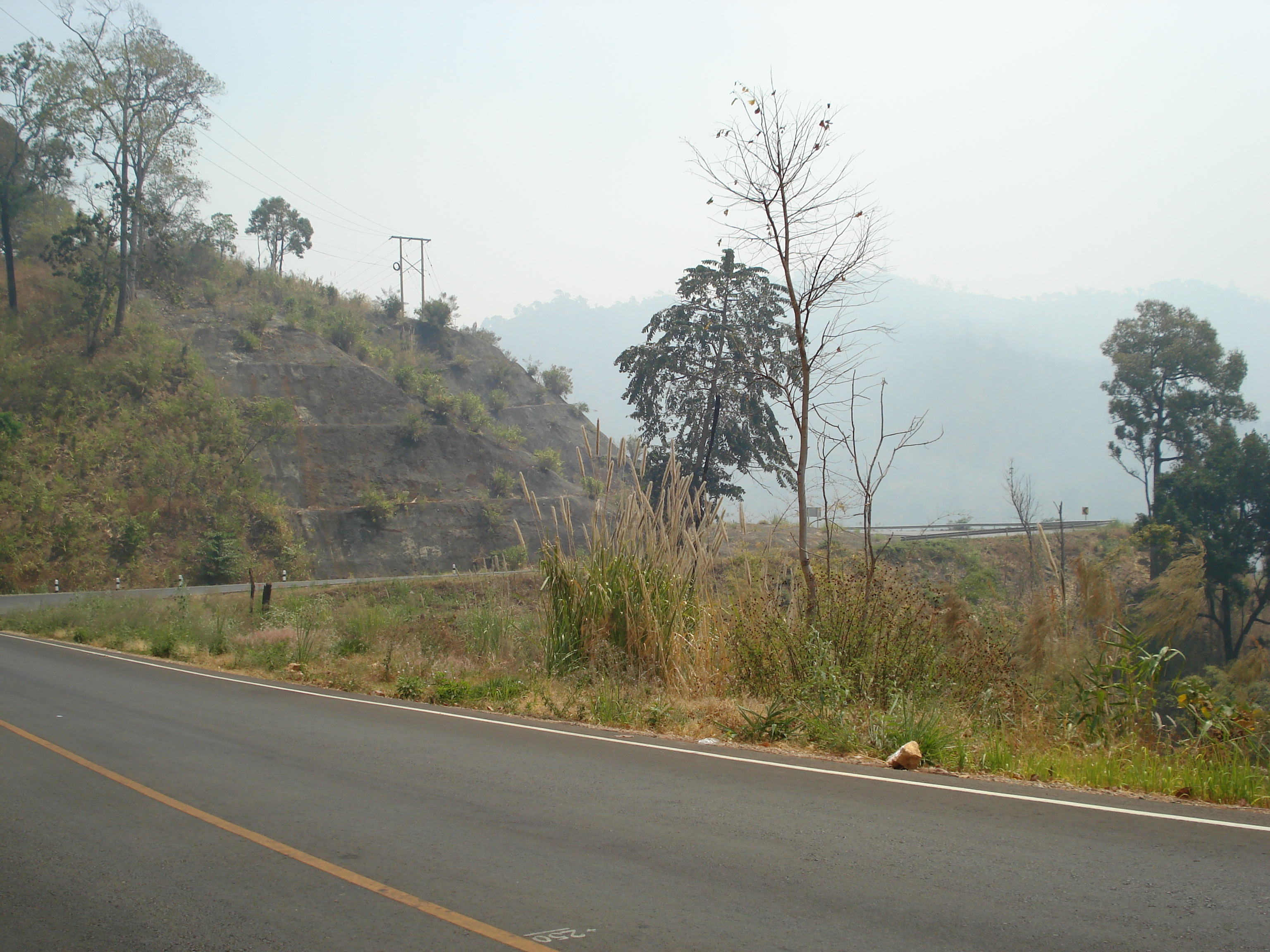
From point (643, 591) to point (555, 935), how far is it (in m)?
7.00

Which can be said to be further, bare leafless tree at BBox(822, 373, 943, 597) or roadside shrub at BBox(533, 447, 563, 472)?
roadside shrub at BBox(533, 447, 563, 472)

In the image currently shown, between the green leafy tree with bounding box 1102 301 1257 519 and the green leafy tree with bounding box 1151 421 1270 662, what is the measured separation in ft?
9.63

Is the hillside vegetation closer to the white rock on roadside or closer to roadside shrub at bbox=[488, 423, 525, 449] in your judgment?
roadside shrub at bbox=[488, 423, 525, 449]

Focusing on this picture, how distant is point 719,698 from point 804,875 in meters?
5.16

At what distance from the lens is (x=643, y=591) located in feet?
34.5

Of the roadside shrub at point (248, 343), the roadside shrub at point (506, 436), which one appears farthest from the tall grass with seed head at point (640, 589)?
the roadside shrub at point (248, 343)

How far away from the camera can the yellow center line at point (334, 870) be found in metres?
3.56

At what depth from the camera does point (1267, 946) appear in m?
3.37

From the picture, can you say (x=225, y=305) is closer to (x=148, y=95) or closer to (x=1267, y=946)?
(x=148, y=95)

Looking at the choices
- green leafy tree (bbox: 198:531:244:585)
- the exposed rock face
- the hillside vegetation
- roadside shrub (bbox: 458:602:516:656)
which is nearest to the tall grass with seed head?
roadside shrub (bbox: 458:602:516:656)

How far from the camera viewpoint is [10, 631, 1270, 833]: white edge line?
5238 millimetres

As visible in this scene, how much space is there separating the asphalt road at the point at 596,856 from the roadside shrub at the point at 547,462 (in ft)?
149

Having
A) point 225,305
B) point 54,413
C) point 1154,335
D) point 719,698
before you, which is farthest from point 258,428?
point 1154,335

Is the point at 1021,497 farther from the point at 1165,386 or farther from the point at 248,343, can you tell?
the point at 248,343
